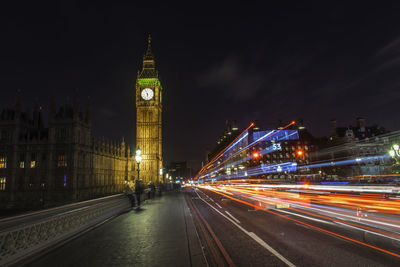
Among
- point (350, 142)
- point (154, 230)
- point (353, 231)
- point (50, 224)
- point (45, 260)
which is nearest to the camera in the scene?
point (45, 260)

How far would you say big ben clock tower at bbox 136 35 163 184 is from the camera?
8125 cm

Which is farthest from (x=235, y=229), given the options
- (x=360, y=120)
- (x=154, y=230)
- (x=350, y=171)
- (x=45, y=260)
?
(x=360, y=120)

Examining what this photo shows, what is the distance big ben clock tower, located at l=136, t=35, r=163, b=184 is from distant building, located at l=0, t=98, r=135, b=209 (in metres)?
29.5

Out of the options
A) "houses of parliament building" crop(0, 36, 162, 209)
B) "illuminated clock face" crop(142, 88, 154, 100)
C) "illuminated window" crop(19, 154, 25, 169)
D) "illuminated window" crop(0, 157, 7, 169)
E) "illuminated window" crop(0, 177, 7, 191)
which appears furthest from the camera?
"illuminated clock face" crop(142, 88, 154, 100)

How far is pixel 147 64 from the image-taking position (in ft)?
314

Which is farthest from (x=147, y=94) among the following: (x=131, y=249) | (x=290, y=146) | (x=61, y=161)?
(x=131, y=249)

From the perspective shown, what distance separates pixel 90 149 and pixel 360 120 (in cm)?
7972

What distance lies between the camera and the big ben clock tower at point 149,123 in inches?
3199

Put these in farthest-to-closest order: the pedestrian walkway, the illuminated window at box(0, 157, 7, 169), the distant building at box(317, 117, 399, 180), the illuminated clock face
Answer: the illuminated clock face → the distant building at box(317, 117, 399, 180) → the illuminated window at box(0, 157, 7, 169) → the pedestrian walkway

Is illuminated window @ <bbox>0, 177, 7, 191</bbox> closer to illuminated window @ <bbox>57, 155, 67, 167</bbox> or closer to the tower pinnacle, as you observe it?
illuminated window @ <bbox>57, 155, 67, 167</bbox>

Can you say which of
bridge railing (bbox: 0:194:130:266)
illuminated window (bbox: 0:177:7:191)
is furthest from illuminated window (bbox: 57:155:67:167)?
bridge railing (bbox: 0:194:130:266)

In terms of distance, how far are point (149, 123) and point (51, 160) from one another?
4259 cm

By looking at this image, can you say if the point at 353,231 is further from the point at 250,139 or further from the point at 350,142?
the point at 250,139

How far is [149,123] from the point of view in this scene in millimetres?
85688
